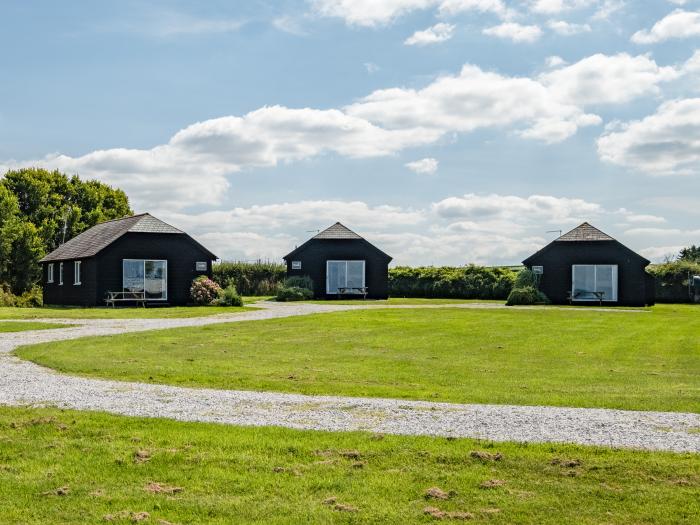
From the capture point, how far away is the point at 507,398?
1173cm

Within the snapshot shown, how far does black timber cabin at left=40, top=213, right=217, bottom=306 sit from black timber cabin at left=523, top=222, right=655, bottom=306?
62.5 ft

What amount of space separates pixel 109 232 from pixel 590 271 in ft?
88.4

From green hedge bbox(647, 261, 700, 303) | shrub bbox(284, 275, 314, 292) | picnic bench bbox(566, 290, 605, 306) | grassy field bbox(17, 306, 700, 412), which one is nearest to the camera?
grassy field bbox(17, 306, 700, 412)

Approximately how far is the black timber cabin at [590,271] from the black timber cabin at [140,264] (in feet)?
62.5

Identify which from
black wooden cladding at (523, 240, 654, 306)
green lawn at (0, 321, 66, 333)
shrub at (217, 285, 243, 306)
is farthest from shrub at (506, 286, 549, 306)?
green lawn at (0, 321, 66, 333)

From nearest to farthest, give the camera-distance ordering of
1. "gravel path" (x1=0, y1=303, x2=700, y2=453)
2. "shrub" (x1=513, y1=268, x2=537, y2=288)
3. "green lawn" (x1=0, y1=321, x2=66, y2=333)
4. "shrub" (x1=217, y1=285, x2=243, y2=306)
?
1. "gravel path" (x1=0, y1=303, x2=700, y2=453)
2. "green lawn" (x1=0, y1=321, x2=66, y2=333)
3. "shrub" (x1=217, y1=285, x2=243, y2=306)
4. "shrub" (x1=513, y1=268, x2=537, y2=288)

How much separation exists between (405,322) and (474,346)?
6868mm

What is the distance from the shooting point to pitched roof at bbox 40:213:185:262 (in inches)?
1574

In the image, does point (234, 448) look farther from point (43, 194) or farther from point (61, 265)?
point (43, 194)

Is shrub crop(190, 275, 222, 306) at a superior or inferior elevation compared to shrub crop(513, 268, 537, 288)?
inferior

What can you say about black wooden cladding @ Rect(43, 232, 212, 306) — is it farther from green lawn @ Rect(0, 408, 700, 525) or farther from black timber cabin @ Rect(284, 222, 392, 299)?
green lawn @ Rect(0, 408, 700, 525)

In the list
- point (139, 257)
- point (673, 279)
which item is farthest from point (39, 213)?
point (673, 279)

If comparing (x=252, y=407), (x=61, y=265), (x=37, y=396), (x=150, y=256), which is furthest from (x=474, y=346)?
(x=61, y=265)

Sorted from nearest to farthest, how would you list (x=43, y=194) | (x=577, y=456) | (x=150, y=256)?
1. (x=577, y=456)
2. (x=150, y=256)
3. (x=43, y=194)
